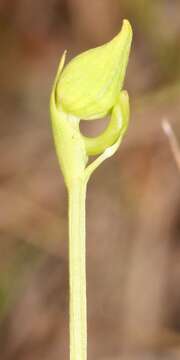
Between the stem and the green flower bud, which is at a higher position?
the green flower bud

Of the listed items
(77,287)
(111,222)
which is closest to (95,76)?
(77,287)

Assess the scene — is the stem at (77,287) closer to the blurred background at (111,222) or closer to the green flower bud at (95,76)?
the green flower bud at (95,76)

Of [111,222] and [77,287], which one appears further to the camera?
[111,222]

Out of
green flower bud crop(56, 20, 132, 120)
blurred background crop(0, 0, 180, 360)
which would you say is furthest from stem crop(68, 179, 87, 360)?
blurred background crop(0, 0, 180, 360)

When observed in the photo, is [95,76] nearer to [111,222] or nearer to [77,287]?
[77,287]

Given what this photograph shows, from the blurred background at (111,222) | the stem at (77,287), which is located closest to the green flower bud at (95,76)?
Answer: the stem at (77,287)

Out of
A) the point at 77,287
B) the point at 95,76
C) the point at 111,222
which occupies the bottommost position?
the point at 77,287

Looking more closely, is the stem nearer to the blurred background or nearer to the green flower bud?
the green flower bud
